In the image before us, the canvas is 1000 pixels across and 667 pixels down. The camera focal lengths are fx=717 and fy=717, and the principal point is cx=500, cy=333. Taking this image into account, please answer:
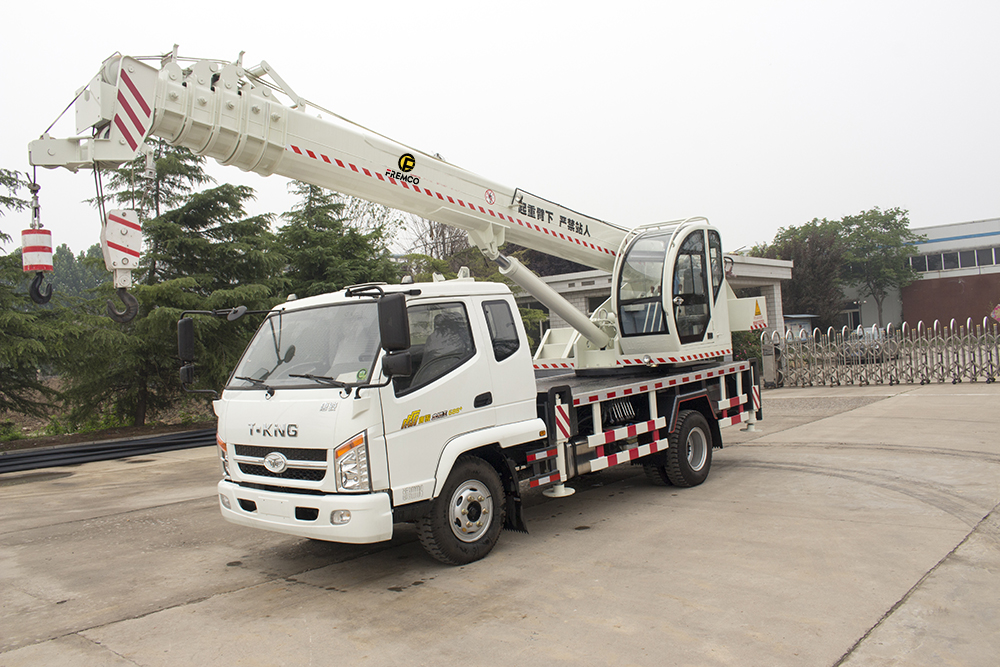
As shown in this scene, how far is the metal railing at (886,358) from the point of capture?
1912 cm

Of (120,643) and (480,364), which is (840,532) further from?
(120,643)

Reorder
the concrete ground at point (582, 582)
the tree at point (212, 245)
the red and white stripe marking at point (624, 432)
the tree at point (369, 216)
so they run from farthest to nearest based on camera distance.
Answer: the tree at point (369, 216)
the tree at point (212, 245)
the red and white stripe marking at point (624, 432)
the concrete ground at point (582, 582)

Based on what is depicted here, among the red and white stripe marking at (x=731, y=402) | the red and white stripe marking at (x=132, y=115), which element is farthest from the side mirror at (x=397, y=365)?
the red and white stripe marking at (x=731, y=402)

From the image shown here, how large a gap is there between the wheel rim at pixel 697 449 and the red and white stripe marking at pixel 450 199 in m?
2.56

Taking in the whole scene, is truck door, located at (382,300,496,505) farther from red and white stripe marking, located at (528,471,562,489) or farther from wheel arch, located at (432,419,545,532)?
red and white stripe marking, located at (528,471,562,489)

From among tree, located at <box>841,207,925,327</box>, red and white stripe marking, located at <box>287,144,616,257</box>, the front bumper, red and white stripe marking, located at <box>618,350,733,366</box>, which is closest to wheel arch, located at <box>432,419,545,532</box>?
the front bumper

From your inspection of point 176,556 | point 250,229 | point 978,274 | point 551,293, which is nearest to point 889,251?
point 978,274

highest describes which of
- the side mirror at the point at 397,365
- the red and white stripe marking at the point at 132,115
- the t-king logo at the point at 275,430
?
the red and white stripe marking at the point at 132,115

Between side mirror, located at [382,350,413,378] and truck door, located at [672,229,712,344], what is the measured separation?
15.6 feet

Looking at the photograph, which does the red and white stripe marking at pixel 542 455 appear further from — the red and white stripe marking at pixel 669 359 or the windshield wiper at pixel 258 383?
the red and white stripe marking at pixel 669 359

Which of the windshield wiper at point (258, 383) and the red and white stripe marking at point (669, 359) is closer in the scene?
the windshield wiper at point (258, 383)

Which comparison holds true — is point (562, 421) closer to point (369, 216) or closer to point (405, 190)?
point (405, 190)

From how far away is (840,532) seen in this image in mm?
6242

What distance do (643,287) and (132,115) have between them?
5.89 meters
